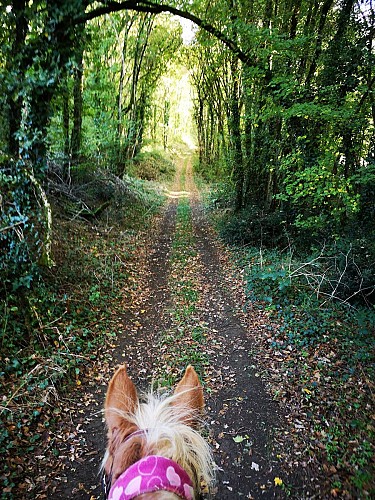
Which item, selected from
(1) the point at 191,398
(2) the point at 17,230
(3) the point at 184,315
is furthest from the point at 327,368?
(2) the point at 17,230

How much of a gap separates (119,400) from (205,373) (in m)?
3.75

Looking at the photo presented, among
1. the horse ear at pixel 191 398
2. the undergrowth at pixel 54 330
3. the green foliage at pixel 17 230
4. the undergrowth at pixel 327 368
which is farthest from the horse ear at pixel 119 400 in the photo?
A: the green foliage at pixel 17 230

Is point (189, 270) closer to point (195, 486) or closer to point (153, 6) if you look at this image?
point (153, 6)

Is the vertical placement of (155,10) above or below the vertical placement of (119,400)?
above

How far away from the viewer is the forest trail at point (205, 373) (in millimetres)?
3346

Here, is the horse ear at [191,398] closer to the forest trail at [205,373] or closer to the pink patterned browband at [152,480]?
the pink patterned browband at [152,480]

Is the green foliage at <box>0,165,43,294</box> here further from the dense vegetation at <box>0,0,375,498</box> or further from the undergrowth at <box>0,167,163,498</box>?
the undergrowth at <box>0,167,163,498</box>

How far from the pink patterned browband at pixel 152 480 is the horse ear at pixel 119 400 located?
0.90 ft

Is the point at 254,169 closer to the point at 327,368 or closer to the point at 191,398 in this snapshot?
the point at 327,368

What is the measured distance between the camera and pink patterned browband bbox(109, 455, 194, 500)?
1033 mm

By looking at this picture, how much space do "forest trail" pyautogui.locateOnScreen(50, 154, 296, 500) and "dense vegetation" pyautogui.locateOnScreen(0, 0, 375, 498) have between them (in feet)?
2.13

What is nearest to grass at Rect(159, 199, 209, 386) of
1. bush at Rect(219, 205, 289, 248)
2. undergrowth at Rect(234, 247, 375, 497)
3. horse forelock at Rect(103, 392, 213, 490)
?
undergrowth at Rect(234, 247, 375, 497)

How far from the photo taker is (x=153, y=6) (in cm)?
783

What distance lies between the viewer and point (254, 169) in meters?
11.7
